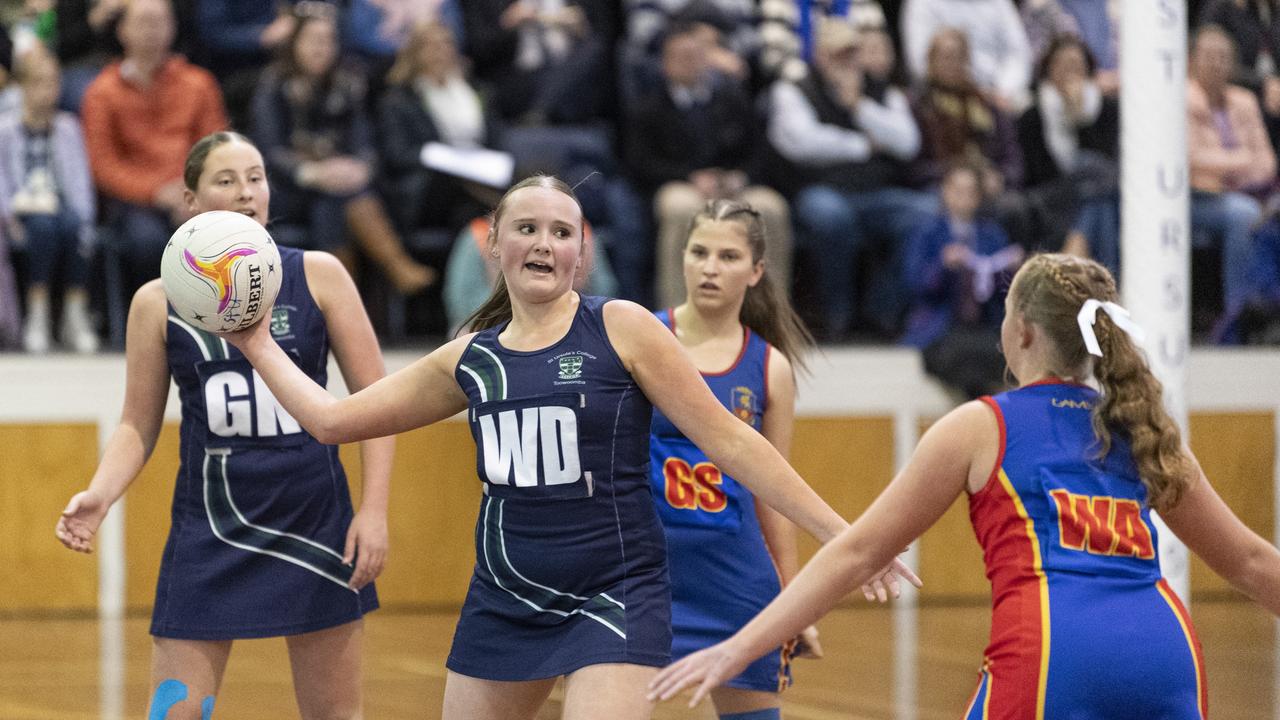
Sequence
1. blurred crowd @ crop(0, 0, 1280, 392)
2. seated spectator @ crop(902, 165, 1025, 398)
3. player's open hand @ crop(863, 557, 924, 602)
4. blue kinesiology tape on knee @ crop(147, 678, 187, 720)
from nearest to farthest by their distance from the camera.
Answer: player's open hand @ crop(863, 557, 924, 602)
blue kinesiology tape on knee @ crop(147, 678, 187, 720)
blurred crowd @ crop(0, 0, 1280, 392)
seated spectator @ crop(902, 165, 1025, 398)

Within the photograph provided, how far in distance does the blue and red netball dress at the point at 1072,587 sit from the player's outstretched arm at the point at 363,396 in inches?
42.7

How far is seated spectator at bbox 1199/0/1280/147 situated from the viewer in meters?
8.89

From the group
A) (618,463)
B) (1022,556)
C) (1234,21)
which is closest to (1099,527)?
(1022,556)

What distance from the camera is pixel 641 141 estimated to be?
845 cm

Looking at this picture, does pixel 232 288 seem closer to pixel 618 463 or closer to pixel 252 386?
pixel 252 386

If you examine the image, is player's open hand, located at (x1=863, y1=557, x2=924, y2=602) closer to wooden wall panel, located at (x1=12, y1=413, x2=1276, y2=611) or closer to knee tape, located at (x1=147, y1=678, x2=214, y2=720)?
knee tape, located at (x1=147, y1=678, x2=214, y2=720)

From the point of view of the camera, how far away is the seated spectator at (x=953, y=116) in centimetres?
883

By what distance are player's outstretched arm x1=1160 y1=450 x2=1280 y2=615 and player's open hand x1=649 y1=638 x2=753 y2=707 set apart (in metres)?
0.80

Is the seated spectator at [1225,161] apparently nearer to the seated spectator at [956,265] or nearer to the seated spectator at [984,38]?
the seated spectator at [984,38]

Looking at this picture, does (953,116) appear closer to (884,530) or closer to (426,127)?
(426,127)

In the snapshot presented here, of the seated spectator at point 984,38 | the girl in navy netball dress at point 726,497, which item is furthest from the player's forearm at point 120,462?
the seated spectator at point 984,38

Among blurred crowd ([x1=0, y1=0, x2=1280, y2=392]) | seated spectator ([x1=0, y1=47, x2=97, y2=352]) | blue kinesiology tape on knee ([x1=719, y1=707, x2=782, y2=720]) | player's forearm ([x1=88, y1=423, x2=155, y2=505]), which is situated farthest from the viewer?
blurred crowd ([x1=0, y1=0, x2=1280, y2=392])

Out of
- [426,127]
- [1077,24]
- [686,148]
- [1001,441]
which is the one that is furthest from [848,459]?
[1001,441]

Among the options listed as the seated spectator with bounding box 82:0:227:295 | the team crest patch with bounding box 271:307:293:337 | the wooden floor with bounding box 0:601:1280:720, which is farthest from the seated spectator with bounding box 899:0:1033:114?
the team crest patch with bounding box 271:307:293:337
